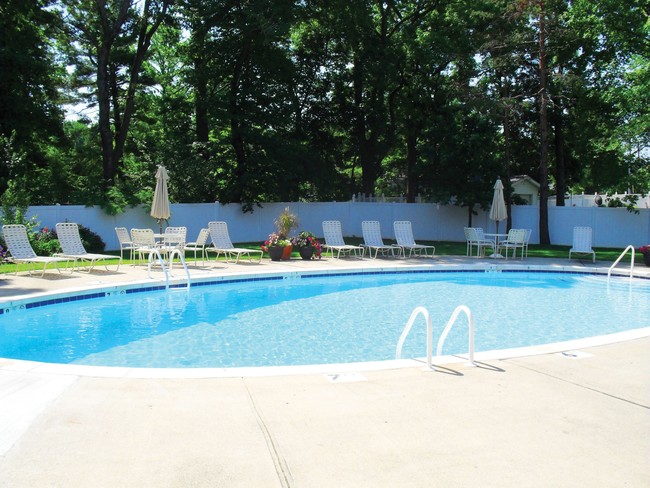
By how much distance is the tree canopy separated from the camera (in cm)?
2075

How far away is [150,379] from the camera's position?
4828 millimetres

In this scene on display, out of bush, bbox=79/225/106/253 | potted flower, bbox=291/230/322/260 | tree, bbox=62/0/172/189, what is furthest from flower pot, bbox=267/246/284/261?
tree, bbox=62/0/172/189

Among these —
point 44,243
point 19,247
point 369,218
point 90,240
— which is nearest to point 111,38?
point 90,240

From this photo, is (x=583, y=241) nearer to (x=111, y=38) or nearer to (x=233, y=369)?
(x=233, y=369)

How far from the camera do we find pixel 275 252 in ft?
52.9

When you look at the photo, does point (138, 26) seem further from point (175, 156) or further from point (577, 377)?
point (577, 377)

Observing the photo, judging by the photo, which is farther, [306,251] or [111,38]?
[111,38]

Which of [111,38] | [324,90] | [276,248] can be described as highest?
[111,38]

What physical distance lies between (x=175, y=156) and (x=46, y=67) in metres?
5.37

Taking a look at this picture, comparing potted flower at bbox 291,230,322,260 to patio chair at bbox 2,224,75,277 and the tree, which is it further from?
the tree

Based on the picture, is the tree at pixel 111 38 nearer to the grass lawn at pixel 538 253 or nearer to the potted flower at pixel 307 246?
the grass lawn at pixel 538 253

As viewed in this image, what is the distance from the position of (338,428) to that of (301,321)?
5497mm

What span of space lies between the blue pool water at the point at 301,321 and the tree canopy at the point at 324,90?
927 cm

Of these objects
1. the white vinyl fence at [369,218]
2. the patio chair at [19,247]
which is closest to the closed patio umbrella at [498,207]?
the white vinyl fence at [369,218]
